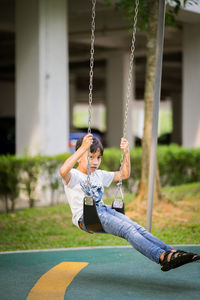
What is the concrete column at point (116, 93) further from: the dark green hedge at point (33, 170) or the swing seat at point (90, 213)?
the swing seat at point (90, 213)

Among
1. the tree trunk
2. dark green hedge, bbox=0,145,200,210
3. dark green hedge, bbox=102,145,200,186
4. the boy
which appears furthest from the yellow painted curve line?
dark green hedge, bbox=102,145,200,186

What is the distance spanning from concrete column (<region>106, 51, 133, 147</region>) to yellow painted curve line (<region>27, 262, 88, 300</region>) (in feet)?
47.8

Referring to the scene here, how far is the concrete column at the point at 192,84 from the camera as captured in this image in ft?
46.6

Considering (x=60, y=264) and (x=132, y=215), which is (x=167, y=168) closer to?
(x=132, y=215)

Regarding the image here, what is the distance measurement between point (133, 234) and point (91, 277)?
766 mm

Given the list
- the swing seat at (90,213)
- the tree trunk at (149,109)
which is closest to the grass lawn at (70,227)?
the tree trunk at (149,109)

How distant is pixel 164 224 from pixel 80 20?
10.7 m

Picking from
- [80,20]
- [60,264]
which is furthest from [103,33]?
[60,264]

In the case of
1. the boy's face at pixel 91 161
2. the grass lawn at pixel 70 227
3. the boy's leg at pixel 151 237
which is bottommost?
the grass lawn at pixel 70 227

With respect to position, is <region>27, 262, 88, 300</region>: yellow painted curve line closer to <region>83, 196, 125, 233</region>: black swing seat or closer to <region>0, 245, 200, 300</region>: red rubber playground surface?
<region>0, 245, 200, 300</region>: red rubber playground surface

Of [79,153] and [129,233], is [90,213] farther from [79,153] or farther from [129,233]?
[79,153]

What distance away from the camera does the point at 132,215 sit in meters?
7.68

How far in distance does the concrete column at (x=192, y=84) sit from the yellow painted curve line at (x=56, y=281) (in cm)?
980

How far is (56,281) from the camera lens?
14.6ft
